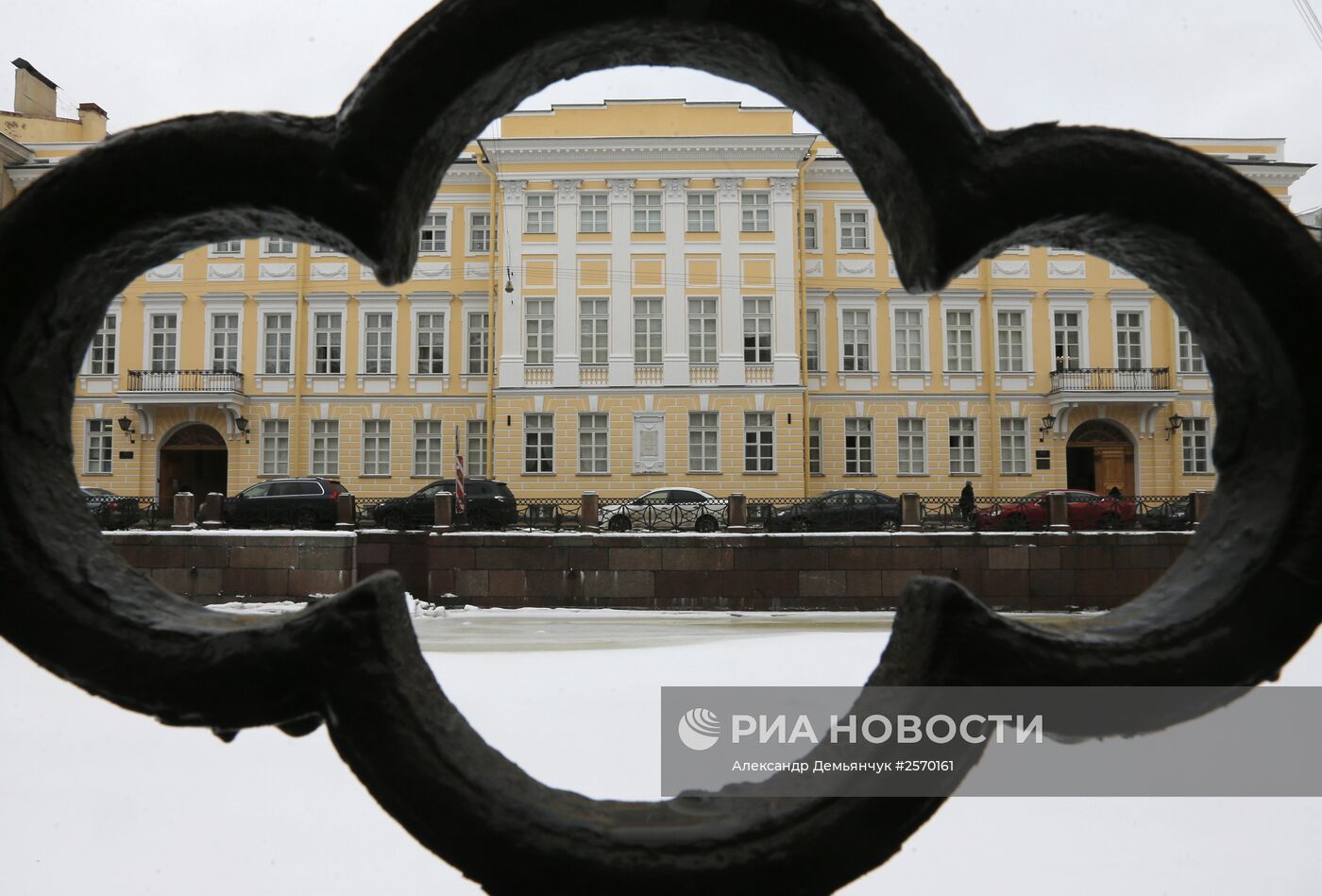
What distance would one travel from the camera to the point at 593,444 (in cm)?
2498

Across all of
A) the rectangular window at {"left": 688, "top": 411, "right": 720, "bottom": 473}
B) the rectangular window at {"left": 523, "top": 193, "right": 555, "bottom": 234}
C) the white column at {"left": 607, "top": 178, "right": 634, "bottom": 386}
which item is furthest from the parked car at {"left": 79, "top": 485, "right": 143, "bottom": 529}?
the rectangular window at {"left": 688, "top": 411, "right": 720, "bottom": 473}

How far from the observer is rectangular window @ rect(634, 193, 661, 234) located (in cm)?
2542

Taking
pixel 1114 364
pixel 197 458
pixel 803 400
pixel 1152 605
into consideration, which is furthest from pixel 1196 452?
pixel 197 458

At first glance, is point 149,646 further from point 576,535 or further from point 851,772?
point 576,535

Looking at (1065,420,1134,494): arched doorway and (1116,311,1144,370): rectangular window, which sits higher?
(1116,311,1144,370): rectangular window

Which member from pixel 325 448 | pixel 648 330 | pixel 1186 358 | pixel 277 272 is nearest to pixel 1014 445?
pixel 1186 358

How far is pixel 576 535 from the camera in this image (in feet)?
44.8

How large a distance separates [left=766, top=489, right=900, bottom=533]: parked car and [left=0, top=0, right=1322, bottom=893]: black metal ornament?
17.7 metres

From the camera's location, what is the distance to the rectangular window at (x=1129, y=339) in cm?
2641

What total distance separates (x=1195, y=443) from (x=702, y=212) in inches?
674

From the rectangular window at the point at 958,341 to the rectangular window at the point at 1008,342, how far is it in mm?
846

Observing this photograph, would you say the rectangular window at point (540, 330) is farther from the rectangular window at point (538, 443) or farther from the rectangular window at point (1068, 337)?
the rectangular window at point (1068, 337)

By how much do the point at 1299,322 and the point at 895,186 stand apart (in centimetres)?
39

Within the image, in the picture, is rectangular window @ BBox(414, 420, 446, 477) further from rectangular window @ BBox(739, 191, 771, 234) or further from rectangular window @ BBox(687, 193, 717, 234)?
rectangular window @ BBox(739, 191, 771, 234)
